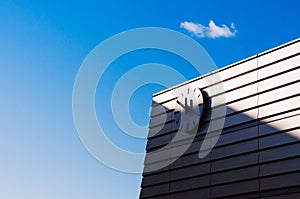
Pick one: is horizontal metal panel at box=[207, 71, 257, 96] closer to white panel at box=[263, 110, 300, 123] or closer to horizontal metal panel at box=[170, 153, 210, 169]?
white panel at box=[263, 110, 300, 123]

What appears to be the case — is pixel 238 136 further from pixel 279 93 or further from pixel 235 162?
pixel 279 93

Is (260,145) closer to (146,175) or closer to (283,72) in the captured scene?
(283,72)

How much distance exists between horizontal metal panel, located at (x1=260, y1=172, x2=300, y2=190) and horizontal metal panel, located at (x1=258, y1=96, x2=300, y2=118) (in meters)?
0.96

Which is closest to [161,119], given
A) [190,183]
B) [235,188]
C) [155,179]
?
[155,179]

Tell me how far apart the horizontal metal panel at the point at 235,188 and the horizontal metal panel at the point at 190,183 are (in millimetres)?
Answer: 224

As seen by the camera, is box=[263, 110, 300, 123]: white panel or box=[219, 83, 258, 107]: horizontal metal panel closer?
box=[263, 110, 300, 123]: white panel

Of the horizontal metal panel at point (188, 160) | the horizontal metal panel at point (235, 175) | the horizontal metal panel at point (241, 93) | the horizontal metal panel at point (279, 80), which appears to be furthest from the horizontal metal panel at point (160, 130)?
the horizontal metal panel at point (279, 80)

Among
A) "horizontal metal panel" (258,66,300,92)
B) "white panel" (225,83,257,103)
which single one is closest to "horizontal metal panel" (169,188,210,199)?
"white panel" (225,83,257,103)

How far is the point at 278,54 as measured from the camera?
22.1 ft

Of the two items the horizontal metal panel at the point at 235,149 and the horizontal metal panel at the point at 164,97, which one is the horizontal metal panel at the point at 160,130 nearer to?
the horizontal metal panel at the point at 164,97

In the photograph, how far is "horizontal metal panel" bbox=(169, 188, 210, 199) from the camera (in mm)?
6883

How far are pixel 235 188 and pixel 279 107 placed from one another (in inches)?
50.7

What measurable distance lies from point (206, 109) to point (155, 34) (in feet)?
5.01

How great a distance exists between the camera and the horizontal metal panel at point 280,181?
5.73 metres
